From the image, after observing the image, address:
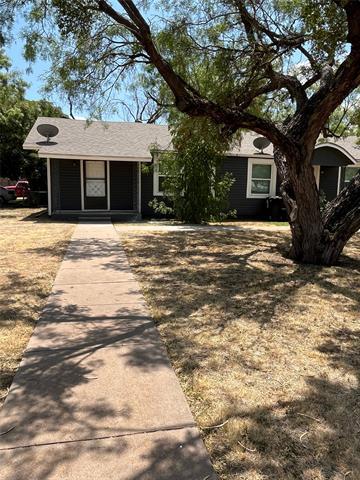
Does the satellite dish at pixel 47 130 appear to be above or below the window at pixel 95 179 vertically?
above

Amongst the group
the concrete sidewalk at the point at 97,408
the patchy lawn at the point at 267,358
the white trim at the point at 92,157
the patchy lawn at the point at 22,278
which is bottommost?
the patchy lawn at the point at 22,278

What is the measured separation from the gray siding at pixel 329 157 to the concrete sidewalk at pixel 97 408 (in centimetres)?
1312

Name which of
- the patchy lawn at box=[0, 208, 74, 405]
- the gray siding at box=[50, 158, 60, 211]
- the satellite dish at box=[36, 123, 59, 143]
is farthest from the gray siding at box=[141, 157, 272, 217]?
Answer: the patchy lawn at box=[0, 208, 74, 405]

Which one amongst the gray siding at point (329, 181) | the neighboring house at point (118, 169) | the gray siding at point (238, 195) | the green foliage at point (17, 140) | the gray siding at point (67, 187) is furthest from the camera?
the green foliage at point (17, 140)

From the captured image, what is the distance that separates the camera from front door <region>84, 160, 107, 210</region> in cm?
1560

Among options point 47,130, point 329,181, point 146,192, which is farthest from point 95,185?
point 329,181

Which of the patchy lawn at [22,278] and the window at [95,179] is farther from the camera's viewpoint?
the window at [95,179]

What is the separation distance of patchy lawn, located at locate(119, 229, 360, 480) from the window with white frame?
9638 millimetres

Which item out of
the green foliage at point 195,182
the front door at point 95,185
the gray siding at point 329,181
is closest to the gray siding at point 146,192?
the front door at point 95,185

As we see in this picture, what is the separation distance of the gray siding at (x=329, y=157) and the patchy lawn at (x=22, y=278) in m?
9.72

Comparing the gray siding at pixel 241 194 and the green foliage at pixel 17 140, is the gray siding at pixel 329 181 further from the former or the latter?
the green foliage at pixel 17 140

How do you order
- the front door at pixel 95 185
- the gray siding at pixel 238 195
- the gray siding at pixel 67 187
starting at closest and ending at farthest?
1. the gray siding at pixel 67 187
2. the front door at pixel 95 185
3. the gray siding at pixel 238 195

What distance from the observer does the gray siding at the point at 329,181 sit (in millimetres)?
18359

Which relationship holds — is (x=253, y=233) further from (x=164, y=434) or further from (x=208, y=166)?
(x=164, y=434)
